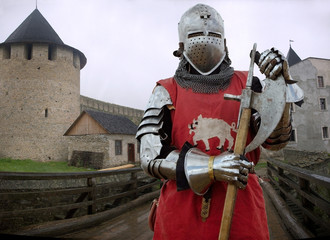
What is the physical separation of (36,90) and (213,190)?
19915 millimetres

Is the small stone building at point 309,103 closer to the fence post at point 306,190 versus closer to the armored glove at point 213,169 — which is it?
the fence post at point 306,190

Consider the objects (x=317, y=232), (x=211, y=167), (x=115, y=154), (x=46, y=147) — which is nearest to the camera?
(x=211, y=167)

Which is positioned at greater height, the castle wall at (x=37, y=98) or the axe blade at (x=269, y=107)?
the castle wall at (x=37, y=98)

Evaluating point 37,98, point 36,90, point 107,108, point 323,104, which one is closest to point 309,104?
point 323,104

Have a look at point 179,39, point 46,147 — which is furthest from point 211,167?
point 46,147

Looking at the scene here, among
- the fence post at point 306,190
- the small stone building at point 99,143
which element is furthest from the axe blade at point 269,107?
the small stone building at point 99,143

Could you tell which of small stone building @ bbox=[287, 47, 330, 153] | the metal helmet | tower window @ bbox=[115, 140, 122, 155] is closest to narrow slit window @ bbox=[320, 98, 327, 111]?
small stone building @ bbox=[287, 47, 330, 153]

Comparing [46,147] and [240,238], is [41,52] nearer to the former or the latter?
[46,147]

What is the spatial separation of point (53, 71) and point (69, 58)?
163cm

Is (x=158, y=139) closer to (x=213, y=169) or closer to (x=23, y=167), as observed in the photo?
(x=213, y=169)

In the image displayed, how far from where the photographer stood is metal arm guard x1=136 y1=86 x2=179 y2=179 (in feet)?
3.56

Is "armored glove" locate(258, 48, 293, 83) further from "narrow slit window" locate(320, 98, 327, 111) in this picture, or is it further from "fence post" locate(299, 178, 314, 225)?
"narrow slit window" locate(320, 98, 327, 111)

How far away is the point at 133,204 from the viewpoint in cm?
459

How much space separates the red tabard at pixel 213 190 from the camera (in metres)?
1.03
